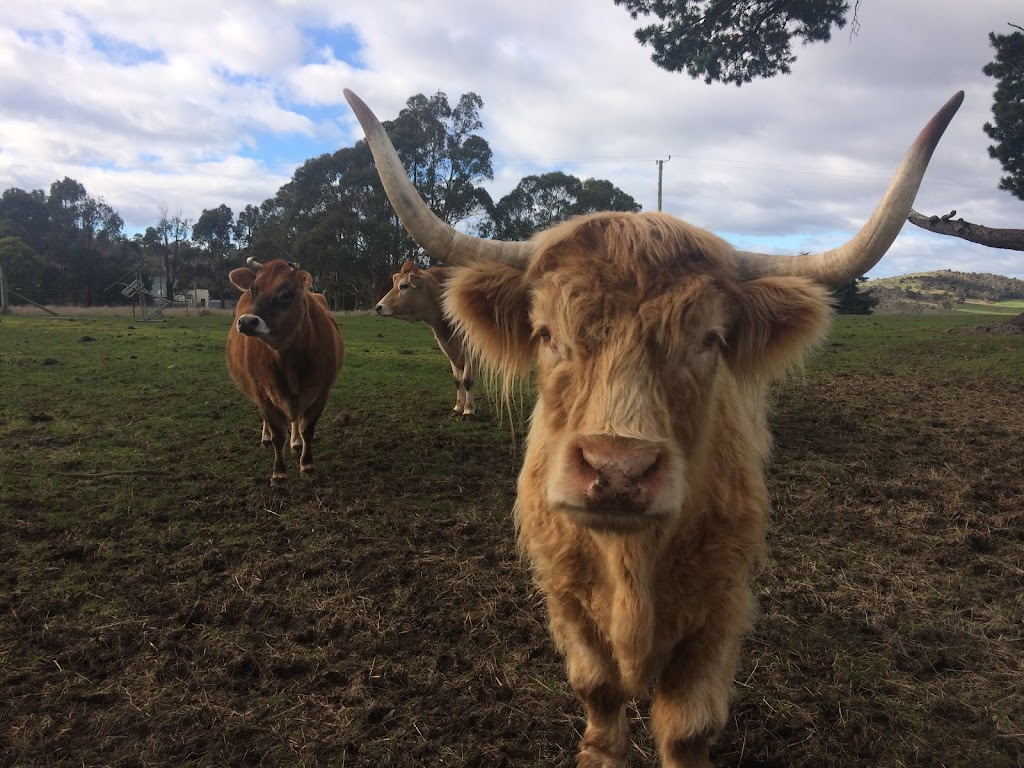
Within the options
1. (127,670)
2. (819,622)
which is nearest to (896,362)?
(819,622)

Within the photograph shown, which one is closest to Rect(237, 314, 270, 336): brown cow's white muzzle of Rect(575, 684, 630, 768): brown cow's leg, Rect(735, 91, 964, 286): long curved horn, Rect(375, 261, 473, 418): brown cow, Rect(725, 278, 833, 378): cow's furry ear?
Rect(575, 684, 630, 768): brown cow's leg

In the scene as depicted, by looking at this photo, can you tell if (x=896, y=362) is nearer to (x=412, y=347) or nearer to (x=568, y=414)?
(x=412, y=347)

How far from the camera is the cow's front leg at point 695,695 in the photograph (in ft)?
7.33

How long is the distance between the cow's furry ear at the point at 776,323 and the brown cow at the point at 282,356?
4.55 m

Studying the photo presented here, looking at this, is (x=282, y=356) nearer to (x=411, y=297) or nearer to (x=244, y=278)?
(x=244, y=278)

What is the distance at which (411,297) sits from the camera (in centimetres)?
1100

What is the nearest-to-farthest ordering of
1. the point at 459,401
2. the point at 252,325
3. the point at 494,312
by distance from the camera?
the point at 494,312 < the point at 252,325 < the point at 459,401

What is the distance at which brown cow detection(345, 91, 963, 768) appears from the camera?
1.81 m

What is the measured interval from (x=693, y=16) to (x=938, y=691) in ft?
33.3

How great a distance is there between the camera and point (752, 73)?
996cm

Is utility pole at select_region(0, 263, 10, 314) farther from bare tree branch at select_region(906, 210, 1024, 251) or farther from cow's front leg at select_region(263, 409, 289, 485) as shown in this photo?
bare tree branch at select_region(906, 210, 1024, 251)

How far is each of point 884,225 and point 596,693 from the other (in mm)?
2024

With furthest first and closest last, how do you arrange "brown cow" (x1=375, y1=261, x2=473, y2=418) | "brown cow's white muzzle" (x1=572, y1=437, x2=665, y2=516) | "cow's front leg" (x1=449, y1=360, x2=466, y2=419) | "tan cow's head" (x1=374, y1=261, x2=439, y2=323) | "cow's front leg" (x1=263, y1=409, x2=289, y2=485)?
"tan cow's head" (x1=374, y1=261, x2=439, y2=323) < "brown cow" (x1=375, y1=261, x2=473, y2=418) < "cow's front leg" (x1=449, y1=360, x2=466, y2=419) < "cow's front leg" (x1=263, y1=409, x2=289, y2=485) < "brown cow's white muzzle" (x1=572, y1=437, x2=665, y2=516)

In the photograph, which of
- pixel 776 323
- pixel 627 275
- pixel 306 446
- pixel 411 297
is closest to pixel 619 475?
pixel 627 275
